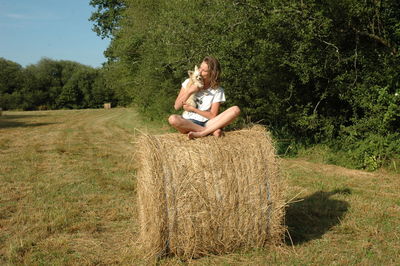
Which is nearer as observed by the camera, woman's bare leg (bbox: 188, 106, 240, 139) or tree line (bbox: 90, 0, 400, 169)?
woman's bare leg (bbox: 188, 106, 240, 139)

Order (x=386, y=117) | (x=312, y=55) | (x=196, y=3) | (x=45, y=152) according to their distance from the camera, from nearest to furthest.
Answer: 1. (x=386, y=117)
2. (x=312, y=55)
3. (x=196, y=3)
4. (x=45, y=152)

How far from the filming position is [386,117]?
26.2ft

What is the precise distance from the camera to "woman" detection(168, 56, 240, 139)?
4273 millimetres

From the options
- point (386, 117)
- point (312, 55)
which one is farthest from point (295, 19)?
point (386, 117)

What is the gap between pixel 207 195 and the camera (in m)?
3.83

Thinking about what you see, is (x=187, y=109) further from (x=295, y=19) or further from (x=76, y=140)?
(x=76, y=140)

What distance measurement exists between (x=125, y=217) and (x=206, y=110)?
5.62ft

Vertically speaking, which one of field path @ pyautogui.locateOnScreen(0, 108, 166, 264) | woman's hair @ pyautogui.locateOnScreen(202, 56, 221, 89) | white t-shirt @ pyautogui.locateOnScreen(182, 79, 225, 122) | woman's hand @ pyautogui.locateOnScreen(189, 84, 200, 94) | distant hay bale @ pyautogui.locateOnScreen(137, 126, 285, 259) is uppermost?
woman's hair @ pyautogui.locateOnScreen(202, 56, 221, 89)

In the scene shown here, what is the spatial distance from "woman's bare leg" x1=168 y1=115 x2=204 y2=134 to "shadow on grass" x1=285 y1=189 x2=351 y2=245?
137cm

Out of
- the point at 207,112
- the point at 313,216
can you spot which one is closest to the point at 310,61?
the point at 313,216

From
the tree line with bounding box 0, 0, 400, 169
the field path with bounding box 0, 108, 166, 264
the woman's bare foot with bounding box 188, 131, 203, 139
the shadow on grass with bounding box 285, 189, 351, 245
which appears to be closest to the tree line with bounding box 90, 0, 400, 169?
the tree line with bounding box 0, 0, 400, 169

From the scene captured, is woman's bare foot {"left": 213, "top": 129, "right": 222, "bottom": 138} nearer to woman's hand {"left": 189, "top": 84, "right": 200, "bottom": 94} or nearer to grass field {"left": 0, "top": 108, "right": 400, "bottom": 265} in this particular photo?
woman's hand {"left": 189, "top": 84, "right": 200, "bottom": 94}

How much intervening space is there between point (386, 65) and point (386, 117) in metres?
1.10

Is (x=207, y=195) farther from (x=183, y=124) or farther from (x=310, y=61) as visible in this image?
(x=310, y=61)
